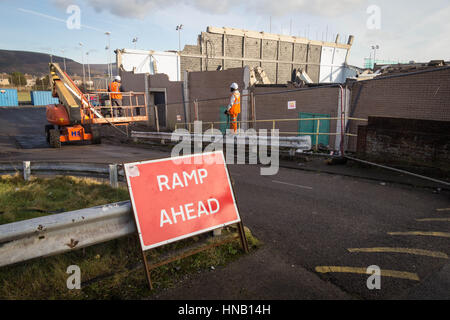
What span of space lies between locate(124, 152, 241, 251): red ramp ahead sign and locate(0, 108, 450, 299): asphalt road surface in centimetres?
59

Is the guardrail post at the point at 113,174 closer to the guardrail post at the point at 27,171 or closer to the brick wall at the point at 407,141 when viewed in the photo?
the guardrail post at the point at 27,171

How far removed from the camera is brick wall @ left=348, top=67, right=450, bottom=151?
11516 mm

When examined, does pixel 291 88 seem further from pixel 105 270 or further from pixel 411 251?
pixel 105 270

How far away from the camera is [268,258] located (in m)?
4.00

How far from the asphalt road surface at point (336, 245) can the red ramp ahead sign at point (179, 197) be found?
59 cm

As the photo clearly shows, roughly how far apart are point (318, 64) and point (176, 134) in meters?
35.0

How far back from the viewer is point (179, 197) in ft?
12.4

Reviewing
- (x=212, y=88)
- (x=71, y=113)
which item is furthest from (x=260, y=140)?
(x=212, y=88)

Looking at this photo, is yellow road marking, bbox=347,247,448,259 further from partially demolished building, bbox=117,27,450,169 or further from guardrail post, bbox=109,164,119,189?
guardrail post, bbox=109,164,119,189

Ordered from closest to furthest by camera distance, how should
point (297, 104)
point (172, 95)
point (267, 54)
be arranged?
point (297, 104)
point (172, 95)
point (267, 54)

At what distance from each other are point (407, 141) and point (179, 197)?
7518mm

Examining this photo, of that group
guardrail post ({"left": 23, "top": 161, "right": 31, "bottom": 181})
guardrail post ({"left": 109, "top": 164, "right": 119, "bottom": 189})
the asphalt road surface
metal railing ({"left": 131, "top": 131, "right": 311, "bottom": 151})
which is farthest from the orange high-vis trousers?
guardrail post ({"left": 23, "top": 161, "right": 31, "bottom": 181})

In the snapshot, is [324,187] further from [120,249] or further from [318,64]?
[318,64]

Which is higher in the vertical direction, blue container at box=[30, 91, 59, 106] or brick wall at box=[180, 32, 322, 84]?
brick wall at box=[180, 32, 322, 84]
